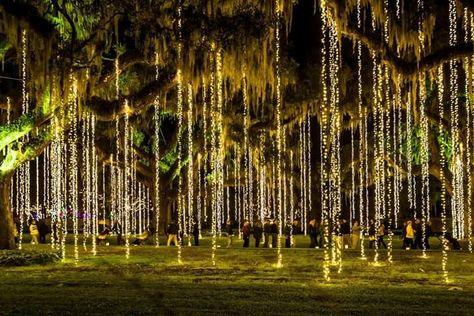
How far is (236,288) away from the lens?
1284 centimetres

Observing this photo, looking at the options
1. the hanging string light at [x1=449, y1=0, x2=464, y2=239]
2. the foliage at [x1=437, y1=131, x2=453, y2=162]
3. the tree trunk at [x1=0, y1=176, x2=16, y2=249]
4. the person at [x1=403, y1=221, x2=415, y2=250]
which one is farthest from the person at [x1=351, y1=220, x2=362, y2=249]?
the tree trunk at [x1=0, y1=176, x2=16, y2=249]

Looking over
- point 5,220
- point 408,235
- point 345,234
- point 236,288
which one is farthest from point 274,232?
point 236,288

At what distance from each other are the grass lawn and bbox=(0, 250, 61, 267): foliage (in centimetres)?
48

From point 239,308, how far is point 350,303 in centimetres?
175

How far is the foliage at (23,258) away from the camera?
18.1 meters

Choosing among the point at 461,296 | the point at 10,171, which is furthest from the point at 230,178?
the point at 461,296

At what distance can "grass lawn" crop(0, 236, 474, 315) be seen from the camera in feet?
34.2

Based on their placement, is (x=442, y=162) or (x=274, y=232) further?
(x=442, y=162)

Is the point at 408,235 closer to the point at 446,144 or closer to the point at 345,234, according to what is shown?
the point at 345,234

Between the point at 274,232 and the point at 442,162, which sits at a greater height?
the point at 442,162

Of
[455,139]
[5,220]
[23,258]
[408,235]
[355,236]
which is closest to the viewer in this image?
[23,258]

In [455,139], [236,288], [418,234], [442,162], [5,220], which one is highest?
[455,139]

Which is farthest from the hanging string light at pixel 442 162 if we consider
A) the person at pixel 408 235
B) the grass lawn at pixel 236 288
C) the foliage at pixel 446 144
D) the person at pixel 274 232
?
the person at pixel 274 232

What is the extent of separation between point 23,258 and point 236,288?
7.71 metres
